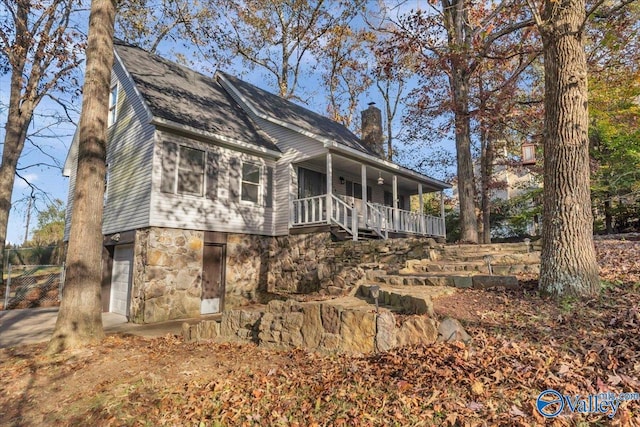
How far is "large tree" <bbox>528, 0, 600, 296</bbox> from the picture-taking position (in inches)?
164

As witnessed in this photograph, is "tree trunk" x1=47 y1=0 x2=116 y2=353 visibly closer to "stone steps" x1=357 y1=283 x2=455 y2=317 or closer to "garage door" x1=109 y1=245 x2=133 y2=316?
"garage door" x1=109 y1=245 x2=133 y2=316

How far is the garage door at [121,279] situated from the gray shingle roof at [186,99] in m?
3.95

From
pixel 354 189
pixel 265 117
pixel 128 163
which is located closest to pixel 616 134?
pixel 354 189

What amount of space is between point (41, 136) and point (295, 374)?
56.3 ft

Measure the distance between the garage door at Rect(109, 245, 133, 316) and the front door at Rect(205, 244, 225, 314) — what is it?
199 cm

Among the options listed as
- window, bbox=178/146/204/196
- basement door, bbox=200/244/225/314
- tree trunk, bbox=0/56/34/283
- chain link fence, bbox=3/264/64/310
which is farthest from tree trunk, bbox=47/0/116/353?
tree trunk, bbox=0/56/34/283

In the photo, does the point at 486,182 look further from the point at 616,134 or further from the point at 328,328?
the point at 328,328

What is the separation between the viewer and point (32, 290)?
40.1ft

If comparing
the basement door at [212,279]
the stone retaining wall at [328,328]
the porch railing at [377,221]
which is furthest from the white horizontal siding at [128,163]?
the porch railing at [377,221]

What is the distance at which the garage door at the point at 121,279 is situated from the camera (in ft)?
32.0

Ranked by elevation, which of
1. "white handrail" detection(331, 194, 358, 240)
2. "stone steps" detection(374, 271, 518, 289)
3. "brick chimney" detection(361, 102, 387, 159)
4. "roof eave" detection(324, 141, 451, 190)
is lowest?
"stone steps" detection(374, 271, 518, 289)

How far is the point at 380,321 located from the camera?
3.77 m

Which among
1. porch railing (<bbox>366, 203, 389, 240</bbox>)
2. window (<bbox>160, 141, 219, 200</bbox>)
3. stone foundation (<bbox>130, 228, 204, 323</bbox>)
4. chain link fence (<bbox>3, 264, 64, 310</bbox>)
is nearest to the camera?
stone foundation (<bbox>130, 228, 204, 323</bbox>)

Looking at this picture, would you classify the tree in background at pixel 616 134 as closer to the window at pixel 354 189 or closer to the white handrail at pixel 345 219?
the window at pixel 354 189
